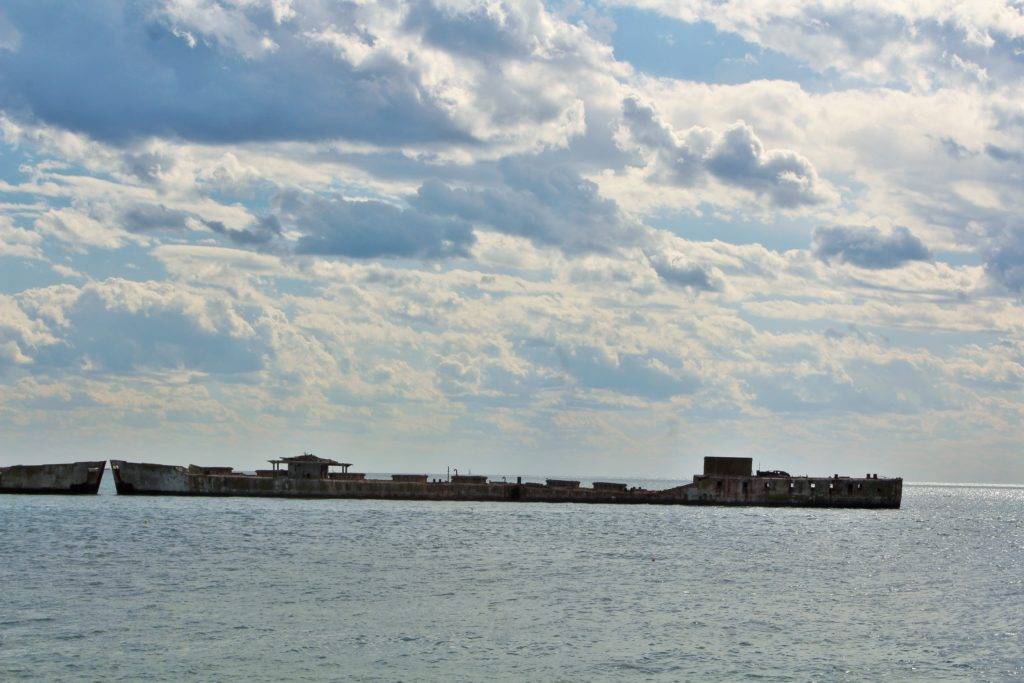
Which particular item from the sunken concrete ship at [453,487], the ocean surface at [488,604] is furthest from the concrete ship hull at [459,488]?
the ocean surface at [488,604]

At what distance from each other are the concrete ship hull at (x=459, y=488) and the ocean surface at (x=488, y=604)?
1613 inches

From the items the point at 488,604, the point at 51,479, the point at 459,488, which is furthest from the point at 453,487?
the point at 488,604

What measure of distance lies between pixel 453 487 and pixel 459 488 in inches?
35.1

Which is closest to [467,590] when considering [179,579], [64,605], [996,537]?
[179,579]

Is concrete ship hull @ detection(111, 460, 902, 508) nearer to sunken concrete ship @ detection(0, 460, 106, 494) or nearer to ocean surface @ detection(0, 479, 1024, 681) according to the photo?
sunken concrete ship @ detection(0, 460, 106, 494)

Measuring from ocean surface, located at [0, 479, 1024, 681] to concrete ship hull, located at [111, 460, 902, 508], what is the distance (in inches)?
1613

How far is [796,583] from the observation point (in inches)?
2714

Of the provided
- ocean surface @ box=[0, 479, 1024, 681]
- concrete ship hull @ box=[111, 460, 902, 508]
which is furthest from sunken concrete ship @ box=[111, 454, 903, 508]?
ocean surface @ box=[0, 479, 1024, 681]

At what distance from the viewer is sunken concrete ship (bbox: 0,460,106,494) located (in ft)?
494

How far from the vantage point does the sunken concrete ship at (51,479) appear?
150500 mm

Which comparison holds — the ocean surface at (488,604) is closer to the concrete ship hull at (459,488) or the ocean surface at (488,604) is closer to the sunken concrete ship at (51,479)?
the concrete ship hull at (459,488)

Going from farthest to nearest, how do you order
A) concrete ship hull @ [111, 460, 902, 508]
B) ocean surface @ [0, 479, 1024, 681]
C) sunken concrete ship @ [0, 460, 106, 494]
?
sunken concrete ship @ [0, 460, 106, 494] → concrete ship hull @ [111, 460, 902, 508] → ocean surface @ [0, 479, 1024, 681]

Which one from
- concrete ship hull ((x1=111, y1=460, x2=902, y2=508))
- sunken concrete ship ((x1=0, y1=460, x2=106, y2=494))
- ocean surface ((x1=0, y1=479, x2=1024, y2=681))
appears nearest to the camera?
ocean surface ((x1=0, y1=479, x2=1024, y2=681))

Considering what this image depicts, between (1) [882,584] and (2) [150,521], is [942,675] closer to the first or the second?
(1) [882,584]
